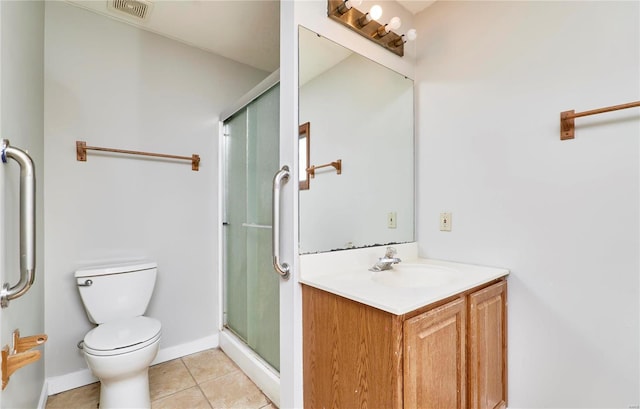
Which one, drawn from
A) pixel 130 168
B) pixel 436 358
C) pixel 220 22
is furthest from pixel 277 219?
pixel 220 22

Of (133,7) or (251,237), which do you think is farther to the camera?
(251,237)

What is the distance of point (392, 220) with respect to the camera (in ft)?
5.82

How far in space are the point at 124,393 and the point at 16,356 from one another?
77 cm

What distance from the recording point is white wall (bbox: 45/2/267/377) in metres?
1.76

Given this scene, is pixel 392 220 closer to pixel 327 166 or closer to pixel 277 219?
pixel 327 166

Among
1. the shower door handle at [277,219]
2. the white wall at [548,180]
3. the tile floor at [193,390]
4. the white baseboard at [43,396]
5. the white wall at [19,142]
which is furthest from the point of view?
the tile floor at [193,390]

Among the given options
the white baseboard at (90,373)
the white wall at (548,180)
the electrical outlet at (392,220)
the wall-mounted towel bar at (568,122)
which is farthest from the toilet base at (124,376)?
the wall-mounted towel bar at (568,122)

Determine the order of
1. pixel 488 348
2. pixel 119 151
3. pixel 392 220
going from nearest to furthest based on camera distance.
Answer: pixel 488 348, pixel 392 220, pixel 119 151

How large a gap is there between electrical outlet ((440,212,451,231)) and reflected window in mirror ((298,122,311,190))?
2.77 feet

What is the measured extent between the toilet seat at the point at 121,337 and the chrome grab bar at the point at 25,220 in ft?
1.96

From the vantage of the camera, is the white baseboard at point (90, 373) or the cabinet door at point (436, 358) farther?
the white baseboard at point (90, 373)

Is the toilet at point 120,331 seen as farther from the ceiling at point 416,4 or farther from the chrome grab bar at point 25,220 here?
the ceiling at point 416,4

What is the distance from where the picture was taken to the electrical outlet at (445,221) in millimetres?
1692

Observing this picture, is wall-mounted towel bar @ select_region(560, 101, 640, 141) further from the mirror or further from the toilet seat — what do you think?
the toilet seat
